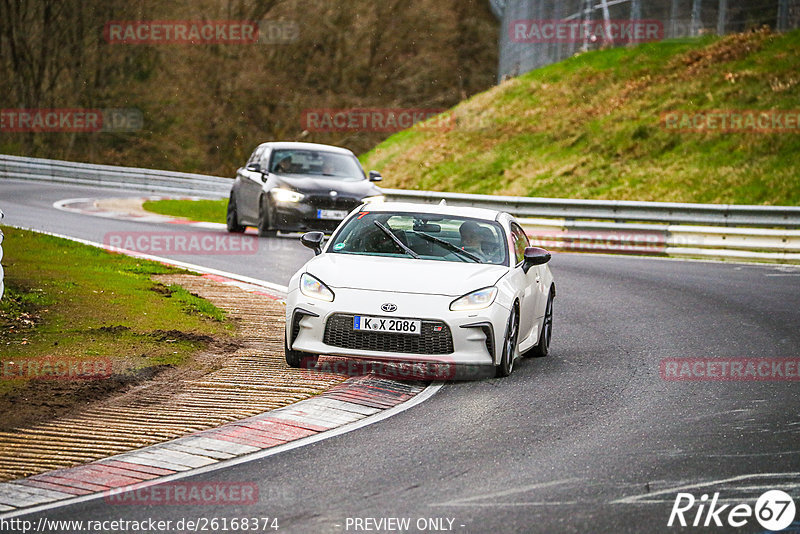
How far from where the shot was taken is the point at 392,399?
8922 mm

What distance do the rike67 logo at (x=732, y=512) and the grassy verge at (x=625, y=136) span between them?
23.5m

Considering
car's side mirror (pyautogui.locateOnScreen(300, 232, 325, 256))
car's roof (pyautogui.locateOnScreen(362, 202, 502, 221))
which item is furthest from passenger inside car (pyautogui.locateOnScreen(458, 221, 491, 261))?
car's side mirror (pyautogui.locateOnScreen(300, 232, 325, 256))

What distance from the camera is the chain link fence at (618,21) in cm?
3728

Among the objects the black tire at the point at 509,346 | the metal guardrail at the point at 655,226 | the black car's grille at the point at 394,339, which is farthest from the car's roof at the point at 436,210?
the metal guardrail at the point at 655,226

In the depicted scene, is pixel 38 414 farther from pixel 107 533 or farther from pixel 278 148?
pixel 278 148

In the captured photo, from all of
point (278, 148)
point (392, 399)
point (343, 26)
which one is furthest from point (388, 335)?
point (343, 26)

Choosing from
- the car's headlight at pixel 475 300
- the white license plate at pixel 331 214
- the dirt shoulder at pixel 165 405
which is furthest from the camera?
the white license plate at pixel 331 214

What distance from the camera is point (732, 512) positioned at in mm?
5984

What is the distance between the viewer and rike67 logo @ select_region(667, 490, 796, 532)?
5809 millimetres

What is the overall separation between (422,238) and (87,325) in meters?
3.24

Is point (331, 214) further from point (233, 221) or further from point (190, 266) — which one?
point (190, 266)

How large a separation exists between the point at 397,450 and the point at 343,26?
5890 centimetres

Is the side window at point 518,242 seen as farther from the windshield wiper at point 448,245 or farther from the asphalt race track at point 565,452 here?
the asphalt race track at point 565,452

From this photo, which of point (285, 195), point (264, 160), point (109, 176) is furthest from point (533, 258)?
point (109, 176)
